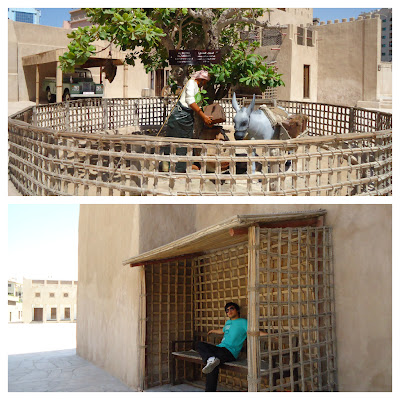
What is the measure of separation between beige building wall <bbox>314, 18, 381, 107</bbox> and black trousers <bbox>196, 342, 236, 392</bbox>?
18.9 metres

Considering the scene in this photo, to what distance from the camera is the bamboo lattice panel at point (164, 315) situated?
7227mm

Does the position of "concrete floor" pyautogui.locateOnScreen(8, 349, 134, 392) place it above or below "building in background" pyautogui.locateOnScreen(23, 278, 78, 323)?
above

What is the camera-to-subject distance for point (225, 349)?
577 centimetres

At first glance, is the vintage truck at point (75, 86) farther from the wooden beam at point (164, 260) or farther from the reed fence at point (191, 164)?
the wooden beam at point (164, 260)

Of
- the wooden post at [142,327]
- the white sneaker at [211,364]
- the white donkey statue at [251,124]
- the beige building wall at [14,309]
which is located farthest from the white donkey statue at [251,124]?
the beige building wall at [14,309]

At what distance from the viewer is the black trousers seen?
561cm

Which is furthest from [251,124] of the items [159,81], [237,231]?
[159,81]

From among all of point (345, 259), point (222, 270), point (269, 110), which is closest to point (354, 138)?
point (345, 259)

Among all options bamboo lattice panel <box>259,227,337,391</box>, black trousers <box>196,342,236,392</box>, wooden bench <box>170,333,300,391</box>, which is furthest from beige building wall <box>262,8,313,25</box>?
black trousers <box>196,342,236,392</box>

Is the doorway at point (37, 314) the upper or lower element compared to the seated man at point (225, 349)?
lower

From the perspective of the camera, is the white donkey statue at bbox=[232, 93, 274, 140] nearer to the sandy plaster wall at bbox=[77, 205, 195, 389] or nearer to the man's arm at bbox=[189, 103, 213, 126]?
the man's arm at bbox=[189, 103, 213, 126]

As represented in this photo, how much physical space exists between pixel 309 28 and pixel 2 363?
21.9 m

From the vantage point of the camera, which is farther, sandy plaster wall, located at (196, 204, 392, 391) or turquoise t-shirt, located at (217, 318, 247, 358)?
turquoise t-shirt, located at (217, 318, 247, 358)

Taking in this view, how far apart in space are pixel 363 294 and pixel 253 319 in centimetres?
115
